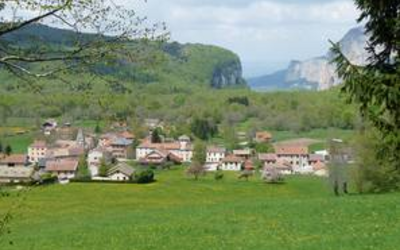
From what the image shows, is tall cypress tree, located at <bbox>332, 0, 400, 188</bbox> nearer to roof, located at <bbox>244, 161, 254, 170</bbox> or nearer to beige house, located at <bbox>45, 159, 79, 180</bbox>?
beige house, located at <bbox>45, 159, 79, 180</bbox>

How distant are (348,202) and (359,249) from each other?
10752 millimetres

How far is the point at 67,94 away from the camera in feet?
25.6

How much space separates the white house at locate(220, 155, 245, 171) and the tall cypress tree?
412 feet

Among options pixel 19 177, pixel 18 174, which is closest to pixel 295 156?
pixel 18 174

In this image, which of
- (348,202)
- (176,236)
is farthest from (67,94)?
(348,202)

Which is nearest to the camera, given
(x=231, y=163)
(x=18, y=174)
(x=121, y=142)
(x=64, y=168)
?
(x=18, y=174)

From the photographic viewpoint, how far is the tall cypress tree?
1183 centimetres

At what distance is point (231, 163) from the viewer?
142125mm

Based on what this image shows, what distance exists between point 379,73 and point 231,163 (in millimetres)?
130277

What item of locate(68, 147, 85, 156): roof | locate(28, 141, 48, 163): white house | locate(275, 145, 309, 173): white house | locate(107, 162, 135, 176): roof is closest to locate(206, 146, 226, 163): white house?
locate(275, 145, 309, 173): white house

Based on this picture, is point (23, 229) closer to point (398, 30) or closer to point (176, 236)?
point (176, 236)

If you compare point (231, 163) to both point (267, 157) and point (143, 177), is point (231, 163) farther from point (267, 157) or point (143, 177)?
point (143, 177)

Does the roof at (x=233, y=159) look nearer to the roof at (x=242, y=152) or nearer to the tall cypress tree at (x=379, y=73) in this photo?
the roof at (x=242, y=152)

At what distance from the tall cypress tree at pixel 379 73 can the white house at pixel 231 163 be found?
12559 cm
